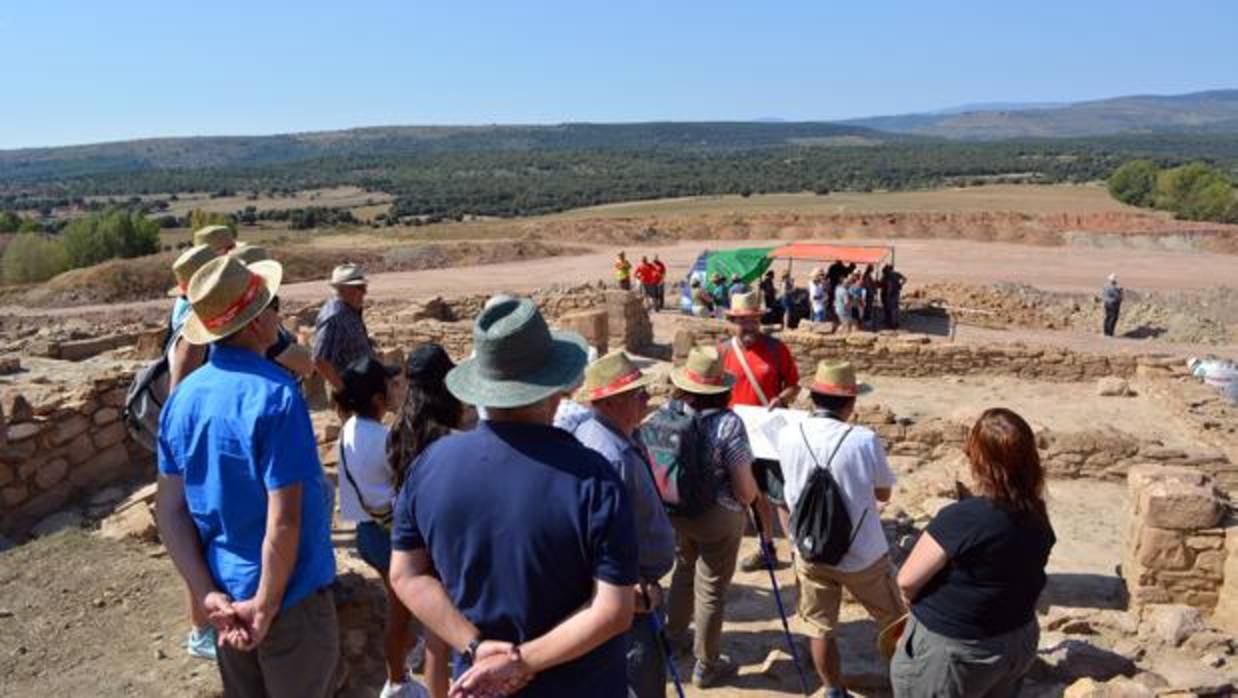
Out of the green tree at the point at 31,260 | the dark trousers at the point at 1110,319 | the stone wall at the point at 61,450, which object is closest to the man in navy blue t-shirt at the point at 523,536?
the stone wall at the point at 61,450

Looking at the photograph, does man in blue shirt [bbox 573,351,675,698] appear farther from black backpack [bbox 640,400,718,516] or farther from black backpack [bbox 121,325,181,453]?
black backpack [bbox 121,325,181,453]

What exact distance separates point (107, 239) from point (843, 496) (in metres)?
41.7

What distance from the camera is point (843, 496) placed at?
16.3 feet

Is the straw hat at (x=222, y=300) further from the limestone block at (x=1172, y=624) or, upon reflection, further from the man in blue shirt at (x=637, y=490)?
the limestone block at (x=1172, y=624)

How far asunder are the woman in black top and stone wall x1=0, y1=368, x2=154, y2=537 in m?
6.52

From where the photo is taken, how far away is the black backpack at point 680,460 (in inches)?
204

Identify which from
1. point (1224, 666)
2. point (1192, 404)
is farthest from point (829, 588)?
point (1192, 404)

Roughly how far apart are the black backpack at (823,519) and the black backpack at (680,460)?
Result: 0.52 meters

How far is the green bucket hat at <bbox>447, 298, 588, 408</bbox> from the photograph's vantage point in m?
2.90

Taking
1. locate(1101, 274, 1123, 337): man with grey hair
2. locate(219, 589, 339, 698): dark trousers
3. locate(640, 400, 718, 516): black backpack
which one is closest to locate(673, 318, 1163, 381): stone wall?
locate(1101, 274, 1123, 337): man with grey hair

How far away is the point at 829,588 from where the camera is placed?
5219 mm

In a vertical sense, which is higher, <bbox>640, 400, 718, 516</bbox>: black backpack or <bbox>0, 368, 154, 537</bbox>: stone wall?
<bbox>640, 400, 718, 516</bbox>: black backpack

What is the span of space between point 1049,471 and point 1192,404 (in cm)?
294

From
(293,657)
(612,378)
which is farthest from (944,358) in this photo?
(293,657)
